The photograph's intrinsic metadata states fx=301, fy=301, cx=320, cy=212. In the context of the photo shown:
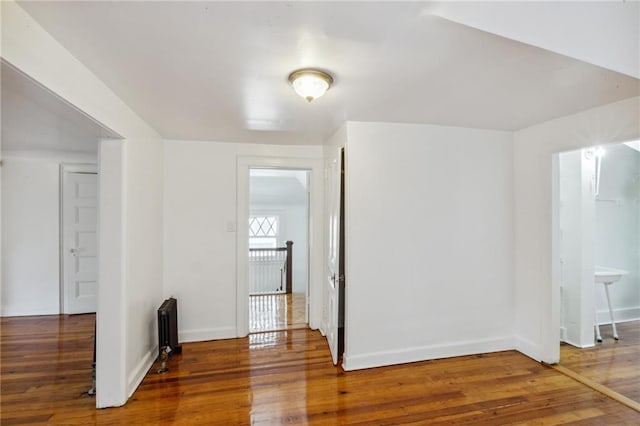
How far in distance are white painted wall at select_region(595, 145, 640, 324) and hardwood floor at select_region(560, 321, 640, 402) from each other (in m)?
0.56

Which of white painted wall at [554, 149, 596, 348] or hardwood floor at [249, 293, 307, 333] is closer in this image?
white painted wall at [554, 149, 596, 348]

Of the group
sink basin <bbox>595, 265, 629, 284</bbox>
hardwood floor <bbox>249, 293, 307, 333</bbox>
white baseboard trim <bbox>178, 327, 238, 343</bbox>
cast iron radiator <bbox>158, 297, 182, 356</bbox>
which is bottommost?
hardwood floor <bbox>249, 293, 307, 333</bbox>

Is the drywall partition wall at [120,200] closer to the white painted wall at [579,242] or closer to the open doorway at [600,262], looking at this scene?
the open doorway at [600,262]

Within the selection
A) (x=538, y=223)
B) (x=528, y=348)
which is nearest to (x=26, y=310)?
(x=528, y=348)

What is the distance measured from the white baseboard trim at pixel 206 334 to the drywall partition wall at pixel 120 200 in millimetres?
362

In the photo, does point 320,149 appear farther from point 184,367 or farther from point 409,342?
point 184,367

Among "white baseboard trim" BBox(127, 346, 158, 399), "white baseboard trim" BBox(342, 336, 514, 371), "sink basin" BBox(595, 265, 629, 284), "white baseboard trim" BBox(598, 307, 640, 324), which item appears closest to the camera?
"white baseboard trim" BBox(127, 346, 158, 399)

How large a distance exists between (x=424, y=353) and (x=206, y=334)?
2351mm

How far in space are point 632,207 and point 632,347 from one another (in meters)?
1.92

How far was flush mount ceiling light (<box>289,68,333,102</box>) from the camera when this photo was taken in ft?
5.66

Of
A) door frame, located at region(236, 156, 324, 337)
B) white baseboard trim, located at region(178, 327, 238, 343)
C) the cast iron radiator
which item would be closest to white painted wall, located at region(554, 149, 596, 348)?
door frame, located at region(236, 156, 324, 337)

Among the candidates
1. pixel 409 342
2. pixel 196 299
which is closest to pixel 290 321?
pixel 196 299

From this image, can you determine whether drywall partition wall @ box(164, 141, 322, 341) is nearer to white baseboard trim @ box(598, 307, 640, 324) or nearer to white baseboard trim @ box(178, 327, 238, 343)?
white baseboard trim @ box(178, 327, 238, 343)

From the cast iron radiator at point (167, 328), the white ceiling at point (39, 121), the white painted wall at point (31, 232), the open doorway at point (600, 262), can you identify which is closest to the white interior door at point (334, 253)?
the cast iron radiator at point (167, 328)
